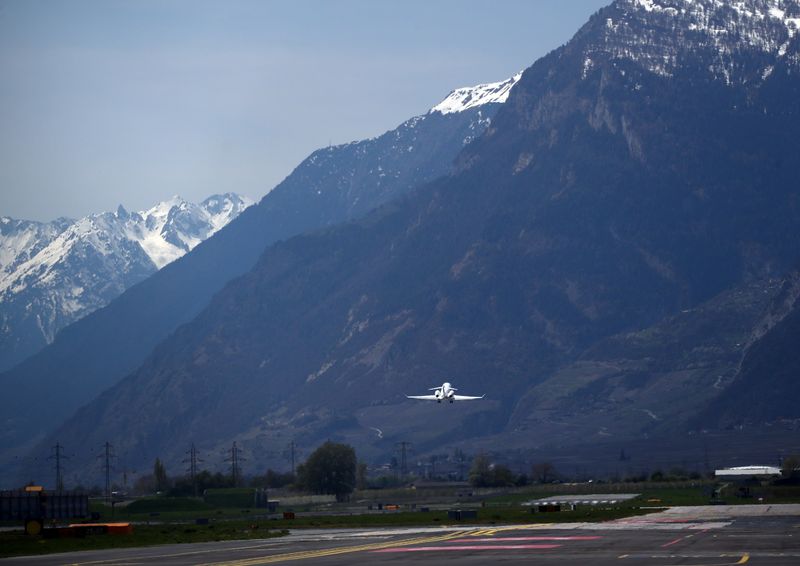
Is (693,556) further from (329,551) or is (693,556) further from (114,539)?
(114,539)

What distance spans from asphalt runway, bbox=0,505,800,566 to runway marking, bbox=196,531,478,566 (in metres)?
0.09

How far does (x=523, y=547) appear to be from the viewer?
143 metres

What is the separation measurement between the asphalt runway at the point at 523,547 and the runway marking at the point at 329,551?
0.29 ft

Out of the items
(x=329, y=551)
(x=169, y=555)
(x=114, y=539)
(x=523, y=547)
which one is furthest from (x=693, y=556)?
(x=114, y=539)

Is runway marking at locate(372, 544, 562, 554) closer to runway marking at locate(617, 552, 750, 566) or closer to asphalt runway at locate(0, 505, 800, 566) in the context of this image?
asphalt runway at locate(0, 505, 800, 566)

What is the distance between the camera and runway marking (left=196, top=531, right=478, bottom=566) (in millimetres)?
132750

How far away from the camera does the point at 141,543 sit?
170 m

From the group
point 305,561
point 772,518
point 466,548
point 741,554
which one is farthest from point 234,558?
point 772,518

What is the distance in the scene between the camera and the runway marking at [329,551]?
132750 millimetres

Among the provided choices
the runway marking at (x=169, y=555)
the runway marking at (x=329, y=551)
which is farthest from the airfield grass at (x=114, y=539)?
the runway marking at (x=329, y=551)

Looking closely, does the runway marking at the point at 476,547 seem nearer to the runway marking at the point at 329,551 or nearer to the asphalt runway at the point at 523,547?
→ the asphalt runway at the point at 523,547

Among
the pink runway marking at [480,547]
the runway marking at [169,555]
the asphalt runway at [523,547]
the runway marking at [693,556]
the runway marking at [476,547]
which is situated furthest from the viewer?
the pink runway marking at [480,547]

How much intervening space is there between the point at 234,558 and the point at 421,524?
6212cm

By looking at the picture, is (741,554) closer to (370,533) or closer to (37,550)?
(370,533)
